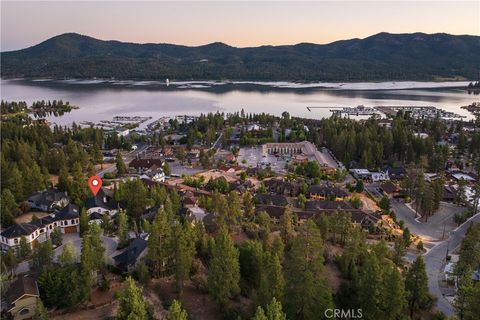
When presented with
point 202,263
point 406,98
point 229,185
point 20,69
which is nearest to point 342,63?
point 406,98

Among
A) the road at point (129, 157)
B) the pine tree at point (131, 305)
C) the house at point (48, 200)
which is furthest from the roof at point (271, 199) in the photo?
the pine tree at point (131, 305)

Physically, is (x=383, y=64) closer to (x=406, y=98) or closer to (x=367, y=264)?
(x=406, y=98)

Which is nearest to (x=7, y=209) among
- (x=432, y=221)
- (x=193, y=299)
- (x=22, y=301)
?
(x=22, y=301)

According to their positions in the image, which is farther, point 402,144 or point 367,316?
point 402,144

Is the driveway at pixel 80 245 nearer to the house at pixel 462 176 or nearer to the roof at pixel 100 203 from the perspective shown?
the roof at pixel 100 203

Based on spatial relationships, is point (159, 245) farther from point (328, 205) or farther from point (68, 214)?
point (328, 205)

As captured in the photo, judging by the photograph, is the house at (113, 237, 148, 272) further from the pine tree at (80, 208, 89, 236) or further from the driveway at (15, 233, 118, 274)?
the pine tree at (80, 208, 89, 236)
